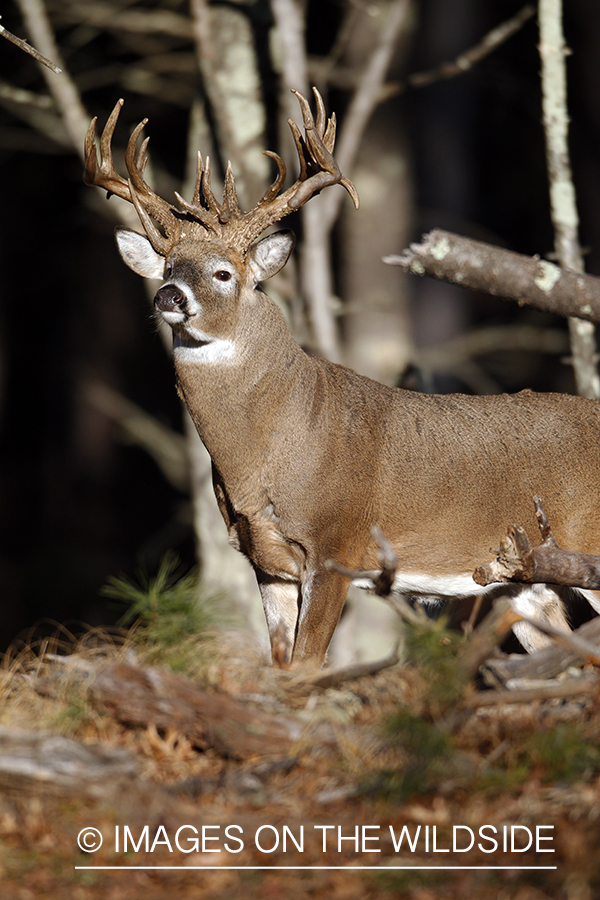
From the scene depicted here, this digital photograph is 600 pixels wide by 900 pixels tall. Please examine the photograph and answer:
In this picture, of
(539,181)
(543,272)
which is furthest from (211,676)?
(539,181)

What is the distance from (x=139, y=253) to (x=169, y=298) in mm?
981

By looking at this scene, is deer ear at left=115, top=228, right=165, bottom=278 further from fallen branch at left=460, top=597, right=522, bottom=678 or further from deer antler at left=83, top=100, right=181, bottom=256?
fallen branch at left=460, top=597, right=522, bottom=678

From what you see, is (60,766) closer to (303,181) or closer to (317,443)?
(317,443)

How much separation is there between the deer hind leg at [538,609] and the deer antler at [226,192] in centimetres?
276

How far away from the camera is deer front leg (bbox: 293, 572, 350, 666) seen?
5723mm

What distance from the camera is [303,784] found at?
392 centimetres

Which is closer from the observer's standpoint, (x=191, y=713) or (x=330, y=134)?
(x=191, y=713)

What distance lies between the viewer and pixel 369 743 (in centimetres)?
401

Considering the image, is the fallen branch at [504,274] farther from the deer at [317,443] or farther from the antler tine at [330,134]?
the antler tine at [330,134]

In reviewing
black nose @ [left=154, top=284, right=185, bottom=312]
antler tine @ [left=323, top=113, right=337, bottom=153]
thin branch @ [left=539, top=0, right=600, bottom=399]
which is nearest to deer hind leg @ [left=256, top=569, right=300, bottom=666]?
black nose @ [left=154, top=284, right=185, bottom=312]

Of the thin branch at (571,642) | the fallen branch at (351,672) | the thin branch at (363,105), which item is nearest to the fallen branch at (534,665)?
the thin branch at (571,642)

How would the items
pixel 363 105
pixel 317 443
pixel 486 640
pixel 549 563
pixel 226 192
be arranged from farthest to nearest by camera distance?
pixel 363 105, pixel 226 192, pixel 317 443, pixel 549 563, pixel 486 640

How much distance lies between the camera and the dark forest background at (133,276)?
11.9 metres

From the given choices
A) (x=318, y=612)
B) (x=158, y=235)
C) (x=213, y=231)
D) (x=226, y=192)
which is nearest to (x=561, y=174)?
(x=226, y=192)
